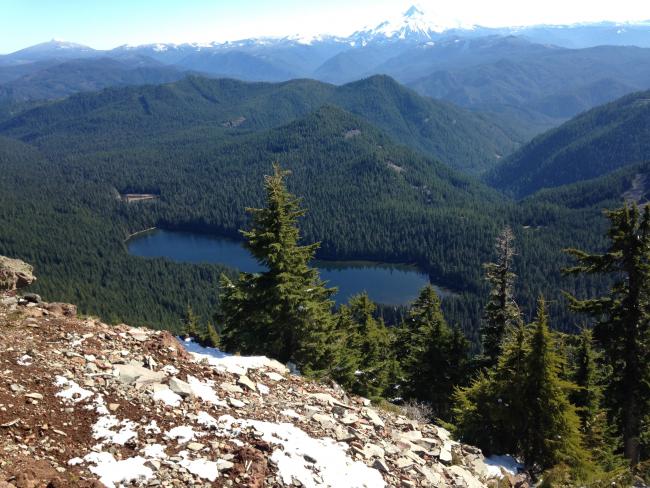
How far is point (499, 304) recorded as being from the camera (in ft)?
112

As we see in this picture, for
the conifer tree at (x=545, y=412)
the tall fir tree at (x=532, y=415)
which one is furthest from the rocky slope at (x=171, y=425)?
the conifer tree at (x=545, y=412)

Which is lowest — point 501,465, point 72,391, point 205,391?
point 501,465

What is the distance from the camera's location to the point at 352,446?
15203mm

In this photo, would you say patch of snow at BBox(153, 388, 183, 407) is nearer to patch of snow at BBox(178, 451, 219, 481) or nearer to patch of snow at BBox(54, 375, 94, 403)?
patch of snow at BBox(54, 375, 94, 403)

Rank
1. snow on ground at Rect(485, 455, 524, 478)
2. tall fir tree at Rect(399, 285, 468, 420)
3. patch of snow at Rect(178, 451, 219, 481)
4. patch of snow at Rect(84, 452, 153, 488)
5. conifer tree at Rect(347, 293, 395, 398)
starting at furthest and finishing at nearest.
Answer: tall fir tree at Rect(399, 285, 468, 420) → conifer tree at Rect(347, 293, 395, 398) → snow on ground at Rect(485, 455, 524, 478) → patch of snow at Rect(178, 451, 219, 481) → patch of snow at Rect(84, 452, 153, 488)

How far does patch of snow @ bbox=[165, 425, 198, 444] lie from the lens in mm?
13414

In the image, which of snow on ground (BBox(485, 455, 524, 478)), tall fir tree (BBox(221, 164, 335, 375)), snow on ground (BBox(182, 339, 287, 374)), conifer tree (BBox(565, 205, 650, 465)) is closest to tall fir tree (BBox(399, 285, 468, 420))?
tall fir tree (BBox(221, 164, 335, 375))

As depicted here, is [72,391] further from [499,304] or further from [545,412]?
[499,304]

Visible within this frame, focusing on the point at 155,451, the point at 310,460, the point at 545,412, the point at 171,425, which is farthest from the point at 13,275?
the point at 545,412

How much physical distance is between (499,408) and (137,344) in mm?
15373

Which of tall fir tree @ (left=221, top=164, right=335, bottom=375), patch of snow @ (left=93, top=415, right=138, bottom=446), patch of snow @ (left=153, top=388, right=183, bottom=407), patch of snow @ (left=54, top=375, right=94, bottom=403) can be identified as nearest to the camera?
patch of snow @ (left=93, top=415, right=138, bottom=446)

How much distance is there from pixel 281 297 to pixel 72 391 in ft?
45.8

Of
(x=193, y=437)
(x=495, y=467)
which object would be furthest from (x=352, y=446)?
(x=495, y=467)

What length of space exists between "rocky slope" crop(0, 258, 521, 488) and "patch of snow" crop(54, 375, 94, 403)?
0.03m
